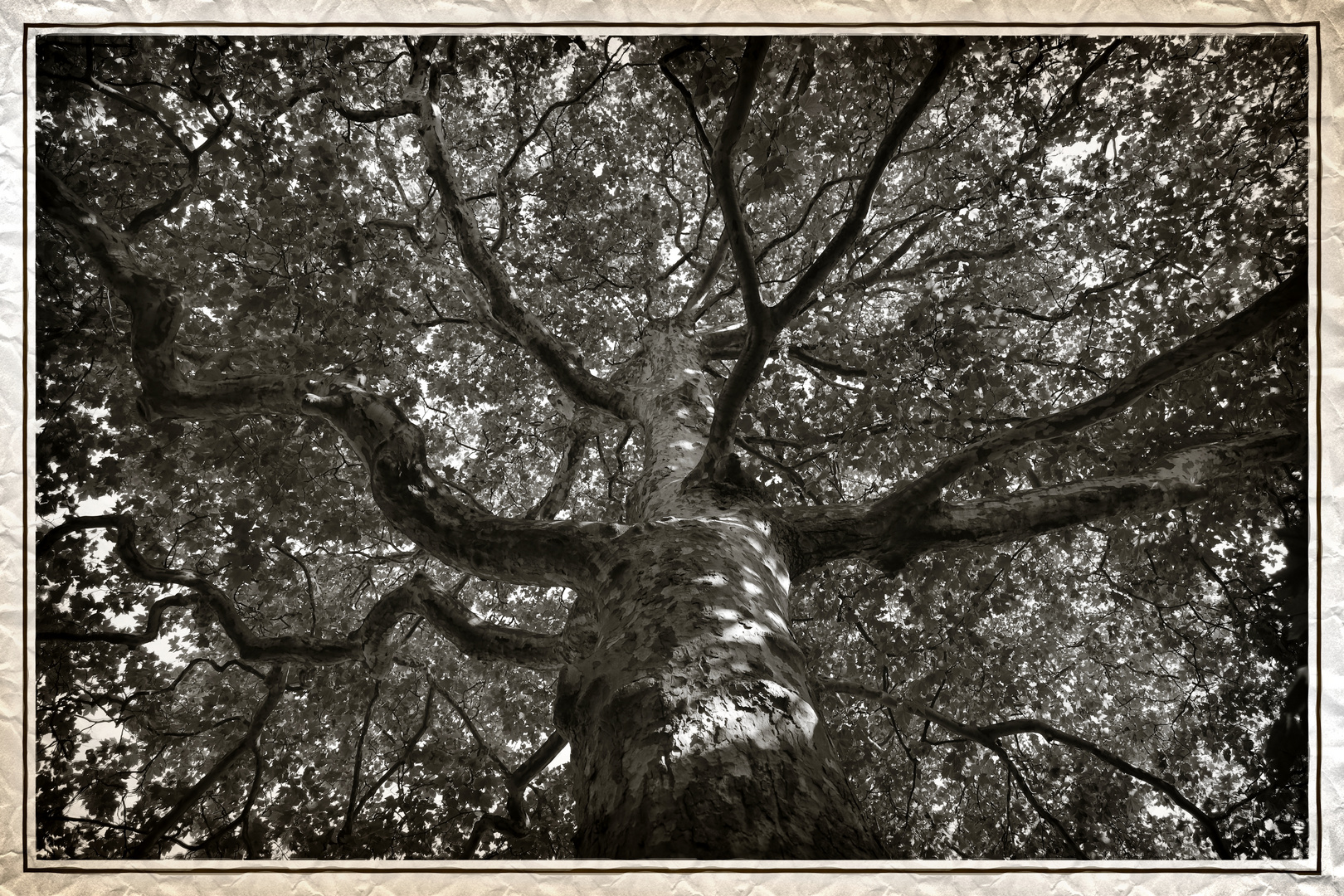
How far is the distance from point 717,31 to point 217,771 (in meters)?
3.06

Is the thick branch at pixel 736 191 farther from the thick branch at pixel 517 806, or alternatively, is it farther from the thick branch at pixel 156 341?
the thick branch at pixel 156 341

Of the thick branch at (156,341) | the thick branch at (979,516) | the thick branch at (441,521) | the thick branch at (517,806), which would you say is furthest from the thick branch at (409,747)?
the thick branch at (979,516)

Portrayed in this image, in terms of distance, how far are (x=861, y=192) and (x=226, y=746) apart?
3.17 metres

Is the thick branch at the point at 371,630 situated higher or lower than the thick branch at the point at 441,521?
lower

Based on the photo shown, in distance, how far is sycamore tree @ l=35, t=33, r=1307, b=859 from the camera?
1.74 meters

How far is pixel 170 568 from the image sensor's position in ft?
9.97

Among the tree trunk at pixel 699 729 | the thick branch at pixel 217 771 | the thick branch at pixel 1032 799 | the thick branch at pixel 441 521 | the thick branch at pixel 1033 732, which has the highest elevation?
the thick branch at pixel 441 521

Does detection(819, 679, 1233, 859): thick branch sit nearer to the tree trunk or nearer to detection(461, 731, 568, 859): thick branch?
the tree trunk

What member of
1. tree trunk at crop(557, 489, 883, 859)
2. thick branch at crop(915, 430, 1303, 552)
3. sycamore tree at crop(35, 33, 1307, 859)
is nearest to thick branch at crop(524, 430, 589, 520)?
sycamore tree at crop(35, 33, 1307, 859)

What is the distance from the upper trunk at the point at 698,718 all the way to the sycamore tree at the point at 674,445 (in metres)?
0.01

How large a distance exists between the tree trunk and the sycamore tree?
1 centimetres

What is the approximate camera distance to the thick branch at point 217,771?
1.57m

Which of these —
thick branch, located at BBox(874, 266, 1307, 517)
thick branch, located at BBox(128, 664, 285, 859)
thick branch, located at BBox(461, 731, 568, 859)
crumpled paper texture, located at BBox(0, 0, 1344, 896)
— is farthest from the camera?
thick branch, located at BBox(461, 731, 568, 859)

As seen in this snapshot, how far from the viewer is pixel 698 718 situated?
1.45 m
